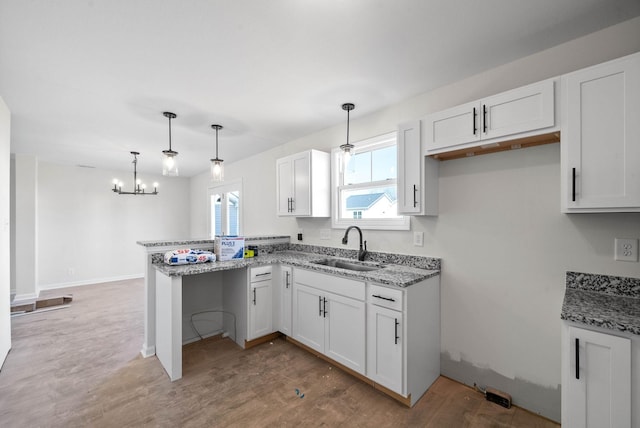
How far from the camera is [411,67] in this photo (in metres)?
2.10

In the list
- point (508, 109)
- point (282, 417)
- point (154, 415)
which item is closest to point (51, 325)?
point (154, 415)

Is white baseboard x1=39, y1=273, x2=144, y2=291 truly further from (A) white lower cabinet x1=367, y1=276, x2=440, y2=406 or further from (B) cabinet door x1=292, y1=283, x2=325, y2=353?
(A) white lower cabinet x1=367, y1=276, x2=440, y2=406

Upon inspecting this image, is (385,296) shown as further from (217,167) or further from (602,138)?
(217,167)

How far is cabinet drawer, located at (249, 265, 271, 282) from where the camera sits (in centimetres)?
288

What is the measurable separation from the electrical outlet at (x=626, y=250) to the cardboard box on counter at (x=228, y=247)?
2973 mm

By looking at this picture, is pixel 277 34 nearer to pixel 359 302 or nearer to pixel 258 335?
pixel 359 302

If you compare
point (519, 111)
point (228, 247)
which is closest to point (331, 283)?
point (228, 247)

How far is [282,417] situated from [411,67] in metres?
2.63

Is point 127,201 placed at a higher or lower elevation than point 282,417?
higher

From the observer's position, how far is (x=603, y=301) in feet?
5.06

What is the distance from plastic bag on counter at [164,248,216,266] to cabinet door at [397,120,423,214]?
192 centimetres

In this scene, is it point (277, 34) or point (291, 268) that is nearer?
point (277, 34)

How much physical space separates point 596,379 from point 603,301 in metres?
0.50

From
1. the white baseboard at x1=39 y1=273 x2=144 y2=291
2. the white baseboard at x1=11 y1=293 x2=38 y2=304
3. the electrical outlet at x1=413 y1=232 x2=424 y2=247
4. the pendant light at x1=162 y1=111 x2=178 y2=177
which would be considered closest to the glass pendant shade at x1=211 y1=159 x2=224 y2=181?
the pendant light at x1=162 y1=111 x2=178 y2=177
